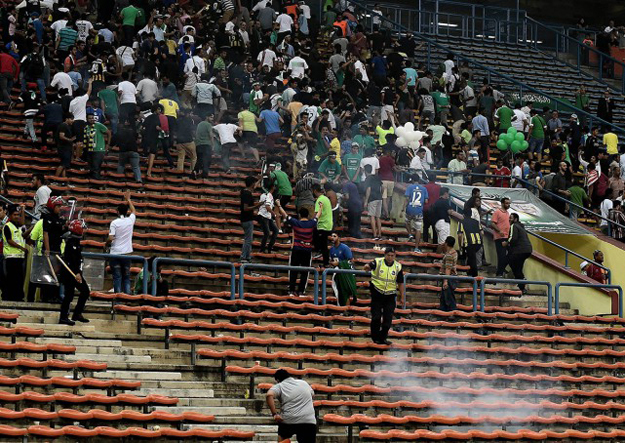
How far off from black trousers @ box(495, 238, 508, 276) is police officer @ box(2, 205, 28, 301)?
943cm

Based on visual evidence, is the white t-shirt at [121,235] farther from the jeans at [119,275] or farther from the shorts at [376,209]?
the shorts at [376,209]

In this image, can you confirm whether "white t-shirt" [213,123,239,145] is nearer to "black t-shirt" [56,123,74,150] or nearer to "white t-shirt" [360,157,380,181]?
"white t-shirt" [360,157,380,181]

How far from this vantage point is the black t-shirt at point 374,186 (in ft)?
83.0

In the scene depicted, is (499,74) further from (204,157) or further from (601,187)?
(204,157)

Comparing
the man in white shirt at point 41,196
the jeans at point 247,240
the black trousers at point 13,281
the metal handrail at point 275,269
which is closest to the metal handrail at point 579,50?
the jeans at point 247,240

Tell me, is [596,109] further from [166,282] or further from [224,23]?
[166,282]

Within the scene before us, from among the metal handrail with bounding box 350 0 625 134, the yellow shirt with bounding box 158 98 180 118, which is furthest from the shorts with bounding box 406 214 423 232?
the metal handrail with bounding box 350 0 625 134

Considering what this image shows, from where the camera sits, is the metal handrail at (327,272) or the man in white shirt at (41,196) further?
the man in white shirt at (41,196)

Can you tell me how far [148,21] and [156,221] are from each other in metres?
7.88

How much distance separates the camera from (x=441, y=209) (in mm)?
24656

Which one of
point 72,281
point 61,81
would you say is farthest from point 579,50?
point 72,281

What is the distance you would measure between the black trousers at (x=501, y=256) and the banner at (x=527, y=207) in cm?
154

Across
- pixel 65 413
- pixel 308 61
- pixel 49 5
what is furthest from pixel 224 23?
pixel 65 413

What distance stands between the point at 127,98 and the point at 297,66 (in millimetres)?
5459
